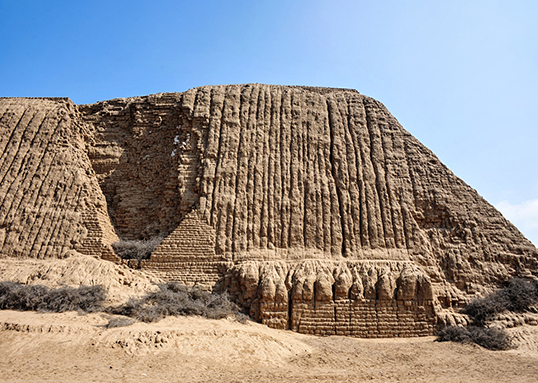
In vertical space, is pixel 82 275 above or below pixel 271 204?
below

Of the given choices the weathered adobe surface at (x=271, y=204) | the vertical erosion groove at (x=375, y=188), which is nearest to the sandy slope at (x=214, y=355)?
the weathered adobe surface at (x=271, y=204)

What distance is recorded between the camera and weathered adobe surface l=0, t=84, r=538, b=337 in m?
11.2

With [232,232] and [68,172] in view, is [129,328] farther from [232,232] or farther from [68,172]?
[68,172]

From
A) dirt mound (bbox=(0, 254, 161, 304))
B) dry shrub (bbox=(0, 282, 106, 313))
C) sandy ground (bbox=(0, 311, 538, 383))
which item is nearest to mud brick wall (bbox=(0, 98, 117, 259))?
dirt mound (bbox=(0, 254, 161, 304))

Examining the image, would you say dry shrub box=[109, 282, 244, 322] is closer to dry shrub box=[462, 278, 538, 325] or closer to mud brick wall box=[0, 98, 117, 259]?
mud brick wall box=[0, 98, 117, 259]

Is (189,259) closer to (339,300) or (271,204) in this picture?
(271,204)

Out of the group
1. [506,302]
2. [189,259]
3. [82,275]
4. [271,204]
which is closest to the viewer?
[82,275]

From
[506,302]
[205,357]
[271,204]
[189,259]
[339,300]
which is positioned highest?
[271,204]

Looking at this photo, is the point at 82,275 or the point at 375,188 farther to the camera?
the point at 375,188

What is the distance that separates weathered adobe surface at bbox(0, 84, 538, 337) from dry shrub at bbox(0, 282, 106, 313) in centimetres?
237

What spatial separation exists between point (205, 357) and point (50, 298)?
452 centimetres

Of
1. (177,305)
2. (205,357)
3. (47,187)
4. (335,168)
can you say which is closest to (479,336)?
(335,168)

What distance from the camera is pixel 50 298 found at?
9.59 m

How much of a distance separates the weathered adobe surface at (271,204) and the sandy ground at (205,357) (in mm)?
1827
